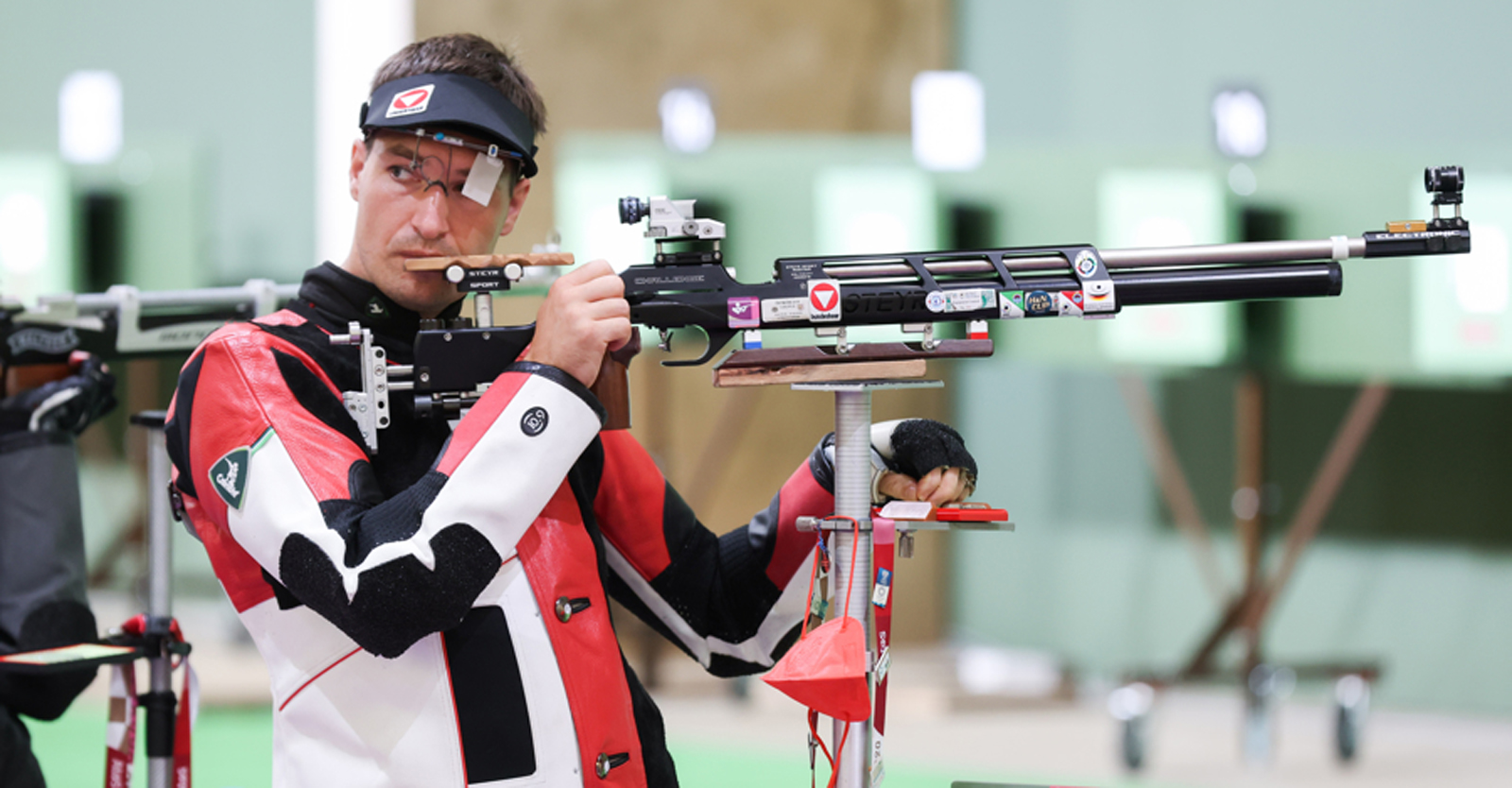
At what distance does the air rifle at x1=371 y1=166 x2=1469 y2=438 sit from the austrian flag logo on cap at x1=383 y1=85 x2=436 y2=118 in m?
0.16

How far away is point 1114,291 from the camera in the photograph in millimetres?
1459

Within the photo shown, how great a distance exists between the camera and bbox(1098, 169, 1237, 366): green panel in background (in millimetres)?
4832

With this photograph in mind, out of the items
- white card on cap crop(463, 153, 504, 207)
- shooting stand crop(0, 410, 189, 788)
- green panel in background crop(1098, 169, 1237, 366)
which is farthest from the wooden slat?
green panel in background crop(1098, 169, 1237, 366)

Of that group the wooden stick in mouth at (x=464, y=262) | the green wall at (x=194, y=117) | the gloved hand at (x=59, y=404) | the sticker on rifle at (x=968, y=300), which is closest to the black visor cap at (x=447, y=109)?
the wooden stick in mouth at (x=464, y=262)

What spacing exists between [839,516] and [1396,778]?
129 inches

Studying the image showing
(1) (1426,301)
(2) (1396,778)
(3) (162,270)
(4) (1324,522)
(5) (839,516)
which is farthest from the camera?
(3) (162,270)

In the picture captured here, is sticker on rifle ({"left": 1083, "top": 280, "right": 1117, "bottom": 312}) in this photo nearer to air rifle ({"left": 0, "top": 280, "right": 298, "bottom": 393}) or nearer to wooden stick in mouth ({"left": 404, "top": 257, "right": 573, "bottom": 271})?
wooden stick in mouth ({"left": 404, "top": 257, "right": 573, "bottom": 271})

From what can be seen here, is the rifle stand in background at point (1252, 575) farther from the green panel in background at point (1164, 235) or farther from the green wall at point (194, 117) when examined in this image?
the green wall at point (194, 117)

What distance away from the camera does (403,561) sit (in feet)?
4.20

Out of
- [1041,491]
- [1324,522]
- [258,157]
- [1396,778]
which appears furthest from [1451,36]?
[258,157]

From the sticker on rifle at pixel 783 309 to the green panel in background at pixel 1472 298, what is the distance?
148 inches

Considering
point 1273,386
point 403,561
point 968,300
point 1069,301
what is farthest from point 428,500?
point 1273,386

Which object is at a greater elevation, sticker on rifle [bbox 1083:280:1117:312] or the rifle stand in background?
sticker on rifle [bbox 1083:280:1117:312]

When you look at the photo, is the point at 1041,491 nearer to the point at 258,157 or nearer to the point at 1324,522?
the point at 1324,522
